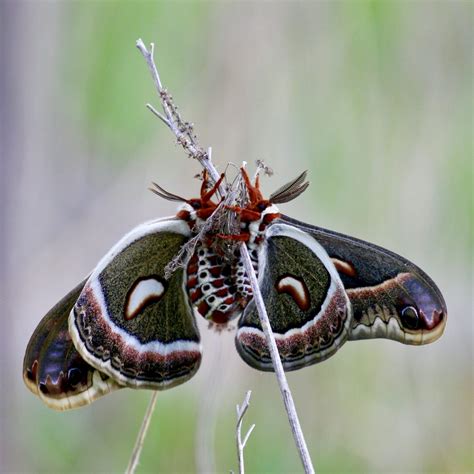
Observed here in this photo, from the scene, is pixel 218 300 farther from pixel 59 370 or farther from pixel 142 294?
pixel 59 370

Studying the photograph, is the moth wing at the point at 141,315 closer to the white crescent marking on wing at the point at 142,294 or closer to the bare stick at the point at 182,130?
the white crescent marking on wing at the point at 142,294

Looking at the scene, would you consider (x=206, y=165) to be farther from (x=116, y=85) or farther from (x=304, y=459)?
(x=116, y=85)

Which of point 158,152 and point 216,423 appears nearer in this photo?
point 216,423

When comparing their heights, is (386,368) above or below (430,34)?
below

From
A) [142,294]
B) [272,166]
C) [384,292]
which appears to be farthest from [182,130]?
[272,166]

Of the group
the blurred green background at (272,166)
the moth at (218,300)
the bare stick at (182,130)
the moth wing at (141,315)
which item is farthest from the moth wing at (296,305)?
the blurred green background at (272,166)

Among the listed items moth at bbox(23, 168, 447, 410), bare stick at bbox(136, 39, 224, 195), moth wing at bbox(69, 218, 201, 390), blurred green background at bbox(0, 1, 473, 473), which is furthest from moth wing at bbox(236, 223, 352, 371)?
blurred green background at bbox(0, 1, 473, 473)

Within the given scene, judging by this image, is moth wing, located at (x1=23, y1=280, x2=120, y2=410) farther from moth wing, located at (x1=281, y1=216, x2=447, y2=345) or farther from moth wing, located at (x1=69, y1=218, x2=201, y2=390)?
moth wing, located at (x1=281, y1=216, x2=447, y2=345)

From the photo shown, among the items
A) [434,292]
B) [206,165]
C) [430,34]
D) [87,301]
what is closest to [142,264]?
[87,301]

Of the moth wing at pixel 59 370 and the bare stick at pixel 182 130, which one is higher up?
the bare stick at pixel 182 130
